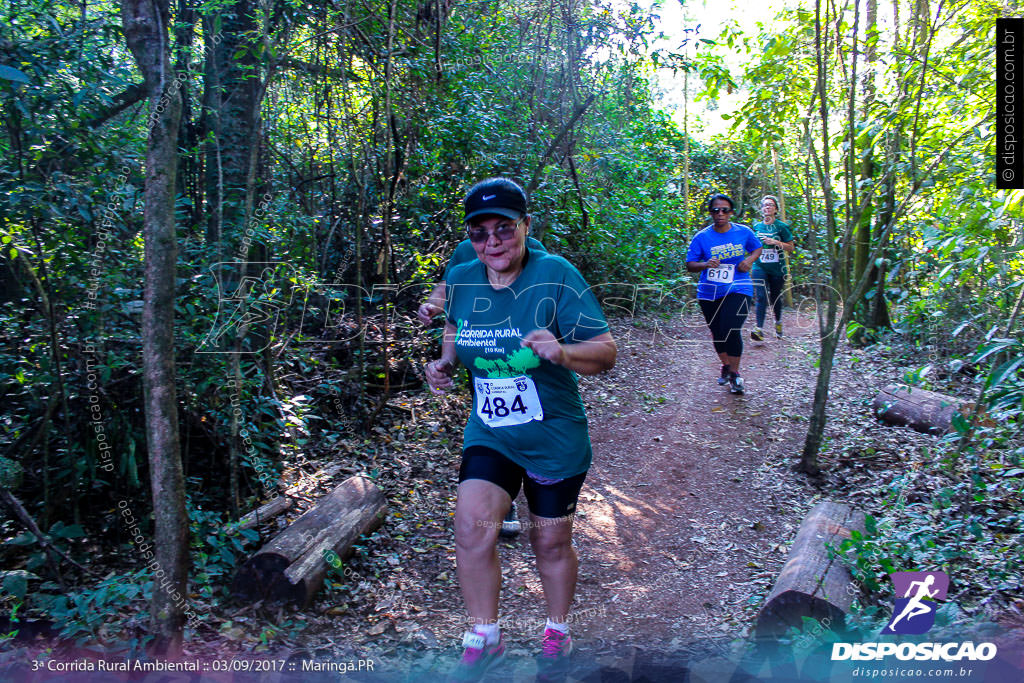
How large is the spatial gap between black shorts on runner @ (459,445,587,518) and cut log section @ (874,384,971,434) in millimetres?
4388

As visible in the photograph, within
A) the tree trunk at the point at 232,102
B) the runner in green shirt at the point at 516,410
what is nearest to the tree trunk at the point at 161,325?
the runner in green shirt at the point at 516,410

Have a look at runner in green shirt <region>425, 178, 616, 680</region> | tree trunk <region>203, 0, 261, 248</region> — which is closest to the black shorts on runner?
runner in green shirt <region>425, 178, 616, 680</region>

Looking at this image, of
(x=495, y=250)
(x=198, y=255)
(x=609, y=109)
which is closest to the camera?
(x=495, y=250)

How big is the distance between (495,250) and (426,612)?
2214 mm

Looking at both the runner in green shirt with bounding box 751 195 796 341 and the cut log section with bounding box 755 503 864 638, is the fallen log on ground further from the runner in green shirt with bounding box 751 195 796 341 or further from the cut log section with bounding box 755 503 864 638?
the runner in green shirt with bounding box 751 195 796 341

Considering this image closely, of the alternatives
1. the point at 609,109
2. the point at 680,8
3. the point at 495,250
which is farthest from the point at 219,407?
the point at 609,109

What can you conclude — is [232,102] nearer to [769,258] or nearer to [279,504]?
[279,504]

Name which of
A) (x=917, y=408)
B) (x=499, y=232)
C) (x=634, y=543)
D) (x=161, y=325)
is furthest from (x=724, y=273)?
(x=161, y=325)

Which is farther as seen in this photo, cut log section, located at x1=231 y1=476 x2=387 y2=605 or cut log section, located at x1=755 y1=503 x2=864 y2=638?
cut log section, located at x1=231 y1=476 x2=387 y2=605

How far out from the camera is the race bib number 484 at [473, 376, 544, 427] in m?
3.00

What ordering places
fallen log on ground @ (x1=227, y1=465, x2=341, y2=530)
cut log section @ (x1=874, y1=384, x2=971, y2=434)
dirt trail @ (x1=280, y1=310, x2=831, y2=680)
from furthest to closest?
cut log section @ (x1=874, y1=384, x2=971, y2=434) < fallen log on ground @ (x1=227, y1=465, x2=341, y2=530) < dirt trail @ (x1=280, y1=310, x2=831, y2=680)

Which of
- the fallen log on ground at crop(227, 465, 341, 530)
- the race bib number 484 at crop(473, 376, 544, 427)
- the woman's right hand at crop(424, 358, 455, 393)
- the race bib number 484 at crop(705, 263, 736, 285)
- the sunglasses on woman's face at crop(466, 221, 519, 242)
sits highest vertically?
the sunglasses on woman's face at crop(466, 221, 519, 242)

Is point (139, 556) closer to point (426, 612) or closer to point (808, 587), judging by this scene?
point (426, 612)

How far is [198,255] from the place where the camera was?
429 cm
